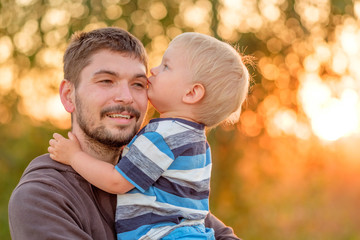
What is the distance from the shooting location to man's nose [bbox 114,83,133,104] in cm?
245

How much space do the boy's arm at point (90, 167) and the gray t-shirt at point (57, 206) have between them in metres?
0.04

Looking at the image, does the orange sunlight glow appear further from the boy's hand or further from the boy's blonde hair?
the boy's hand

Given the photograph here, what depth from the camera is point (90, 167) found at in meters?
2.20

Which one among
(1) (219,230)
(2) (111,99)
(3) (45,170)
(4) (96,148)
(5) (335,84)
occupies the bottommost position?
(5) (335,84)

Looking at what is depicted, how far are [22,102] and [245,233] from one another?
13.9 ft

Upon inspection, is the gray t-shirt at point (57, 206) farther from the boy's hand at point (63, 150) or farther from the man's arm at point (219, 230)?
the man's arm at point (219, 230)

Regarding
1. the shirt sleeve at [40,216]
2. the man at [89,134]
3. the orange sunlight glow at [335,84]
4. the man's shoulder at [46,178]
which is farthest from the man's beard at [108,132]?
the orange sunlight glow at [335,84]

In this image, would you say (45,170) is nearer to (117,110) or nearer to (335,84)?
(117,110)

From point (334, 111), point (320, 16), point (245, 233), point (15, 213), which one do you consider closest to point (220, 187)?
point (245, 233)

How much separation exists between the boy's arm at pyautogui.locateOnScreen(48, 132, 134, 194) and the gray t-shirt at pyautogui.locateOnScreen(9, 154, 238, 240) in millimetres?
40

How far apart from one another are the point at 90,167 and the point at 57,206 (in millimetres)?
250

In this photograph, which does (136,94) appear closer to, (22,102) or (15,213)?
(15,213)

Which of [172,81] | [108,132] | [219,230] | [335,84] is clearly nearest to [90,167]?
[108,132]

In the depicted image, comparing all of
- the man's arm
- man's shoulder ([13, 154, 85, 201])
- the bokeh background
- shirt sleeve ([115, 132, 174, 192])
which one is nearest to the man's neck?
man's shoulder ([13, 154, 85, 201])
